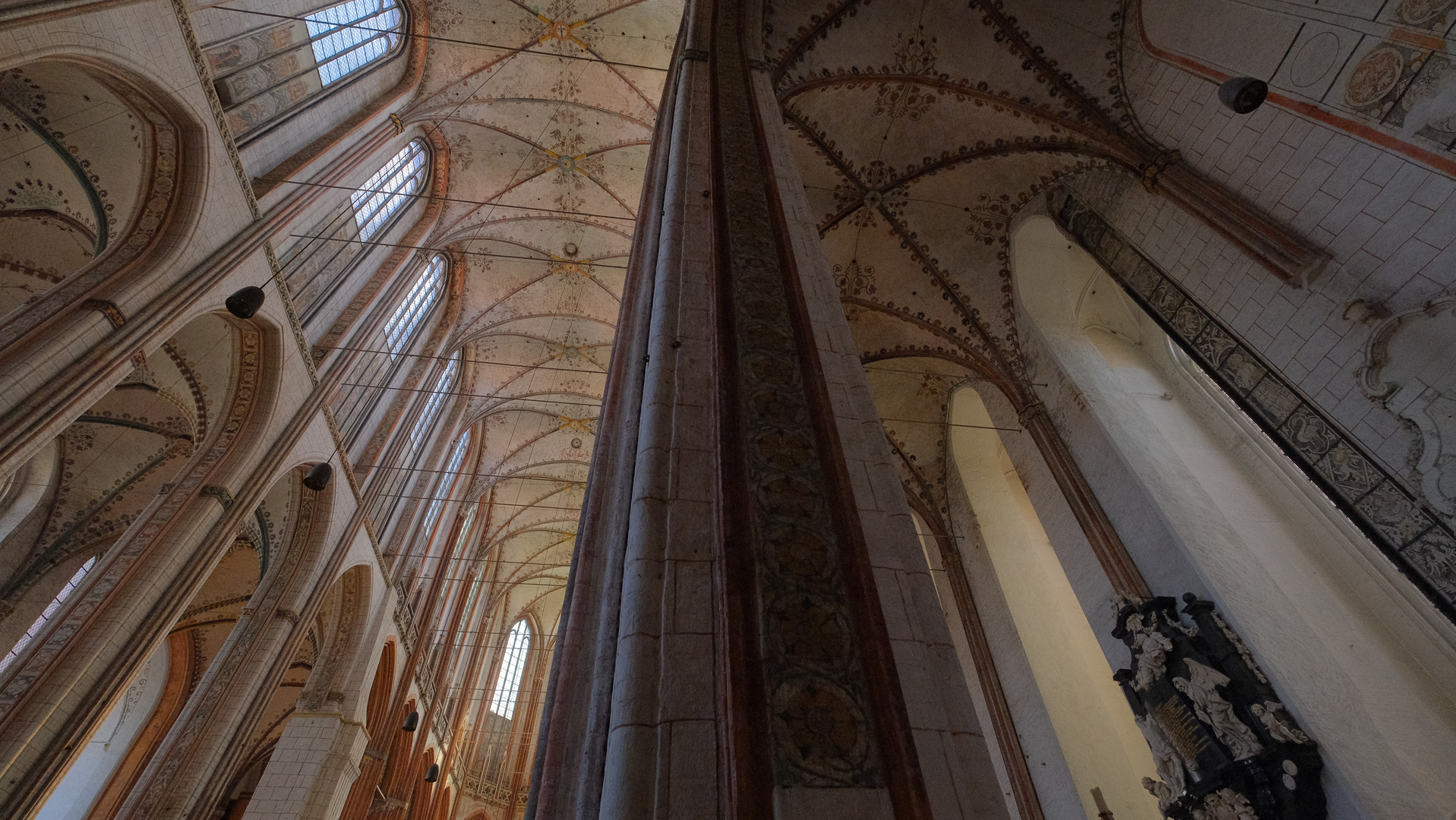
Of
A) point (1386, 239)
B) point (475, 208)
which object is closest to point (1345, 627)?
point (1386, 239)

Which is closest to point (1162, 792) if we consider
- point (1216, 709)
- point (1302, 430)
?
point (1216, 709)

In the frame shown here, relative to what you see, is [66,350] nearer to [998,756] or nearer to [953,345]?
[953,345]

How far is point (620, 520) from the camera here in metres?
2.36

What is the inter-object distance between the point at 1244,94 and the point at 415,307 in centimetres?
1217

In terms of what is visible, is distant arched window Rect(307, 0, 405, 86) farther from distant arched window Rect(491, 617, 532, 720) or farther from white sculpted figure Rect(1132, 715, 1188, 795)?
distant arched window Rect(491, 617, 532, 720)

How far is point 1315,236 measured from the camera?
519 cm

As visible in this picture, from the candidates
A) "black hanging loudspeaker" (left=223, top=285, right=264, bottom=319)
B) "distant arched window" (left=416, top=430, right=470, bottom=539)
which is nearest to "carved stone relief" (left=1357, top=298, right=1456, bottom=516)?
"black hanging loudspeaker" (left=223, top=285, right=264, bottom=319)

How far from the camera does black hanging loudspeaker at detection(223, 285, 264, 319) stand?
584 centimetres

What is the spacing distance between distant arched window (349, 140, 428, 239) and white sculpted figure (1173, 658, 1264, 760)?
10.8 m

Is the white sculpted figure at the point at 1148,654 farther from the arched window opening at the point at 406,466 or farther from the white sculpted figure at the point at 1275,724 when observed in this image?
the arched window opening at the point at 406,466

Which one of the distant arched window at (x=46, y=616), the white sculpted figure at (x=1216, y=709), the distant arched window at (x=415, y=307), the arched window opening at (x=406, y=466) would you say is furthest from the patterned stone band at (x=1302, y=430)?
the distant arched window at (x=46, y=616)

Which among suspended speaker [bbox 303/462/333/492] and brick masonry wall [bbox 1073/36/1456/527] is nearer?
brick masonry wall [bbox 1073/36/1456/527]

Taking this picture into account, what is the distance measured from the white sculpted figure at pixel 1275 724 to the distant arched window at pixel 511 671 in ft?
65.7

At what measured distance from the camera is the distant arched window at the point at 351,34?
9.00 m
